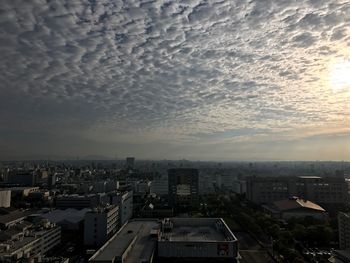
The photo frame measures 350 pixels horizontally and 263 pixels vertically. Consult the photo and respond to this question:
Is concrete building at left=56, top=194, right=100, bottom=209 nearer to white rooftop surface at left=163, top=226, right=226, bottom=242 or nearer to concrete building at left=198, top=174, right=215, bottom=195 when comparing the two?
white rooftop surface at left=163, top=226, right=226, bottom=242

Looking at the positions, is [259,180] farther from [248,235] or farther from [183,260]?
[183,260]

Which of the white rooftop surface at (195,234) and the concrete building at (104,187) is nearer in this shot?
the white rooftop surface at (195,234)

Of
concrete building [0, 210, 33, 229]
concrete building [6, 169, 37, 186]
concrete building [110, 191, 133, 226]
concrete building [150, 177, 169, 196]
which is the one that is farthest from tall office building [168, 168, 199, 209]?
concrete building [6, 169, 37, 186]

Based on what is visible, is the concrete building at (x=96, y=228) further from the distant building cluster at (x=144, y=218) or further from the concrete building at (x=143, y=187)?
the concrete building at (x=143, y=187)

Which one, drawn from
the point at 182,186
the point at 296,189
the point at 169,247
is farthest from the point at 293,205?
the point at 169,247

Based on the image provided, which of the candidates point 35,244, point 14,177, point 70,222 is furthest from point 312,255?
point 14,177

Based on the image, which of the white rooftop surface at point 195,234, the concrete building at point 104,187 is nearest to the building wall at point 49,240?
the white rooftop surface at point 195,234
